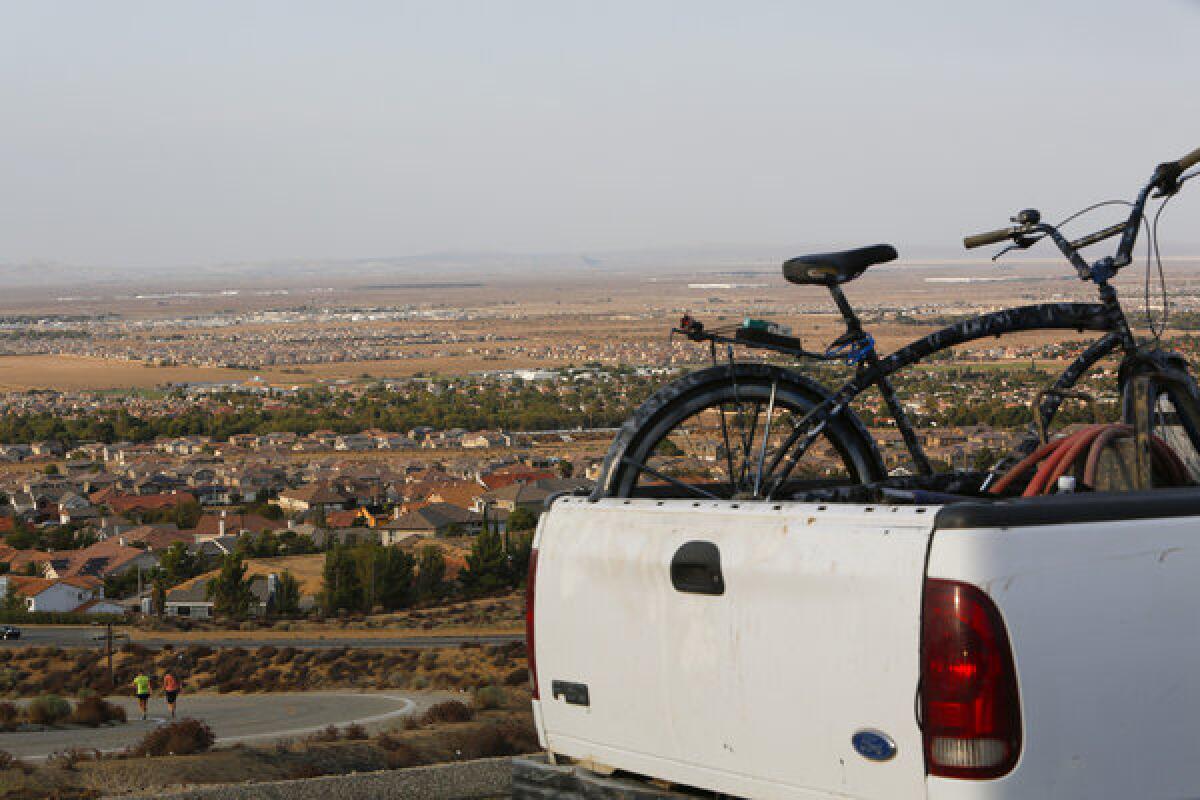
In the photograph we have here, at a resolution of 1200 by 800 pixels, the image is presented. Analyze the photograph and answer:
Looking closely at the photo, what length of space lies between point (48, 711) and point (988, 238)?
19915 millimetres

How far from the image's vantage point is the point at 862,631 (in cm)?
328

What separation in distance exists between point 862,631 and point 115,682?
3282 cm

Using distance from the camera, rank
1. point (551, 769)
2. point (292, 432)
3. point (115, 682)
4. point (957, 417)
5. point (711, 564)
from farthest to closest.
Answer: point (292, 432) → point (115, 682) → point (957, 417) → point (551, 769) → point (711, 564)

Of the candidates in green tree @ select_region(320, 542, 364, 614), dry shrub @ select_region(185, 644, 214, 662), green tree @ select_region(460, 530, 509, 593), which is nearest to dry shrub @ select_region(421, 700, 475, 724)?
dry shrub @ select_region(185, 644, 214, 662)

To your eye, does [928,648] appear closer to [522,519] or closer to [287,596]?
[287,596]

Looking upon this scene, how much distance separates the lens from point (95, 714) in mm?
22312

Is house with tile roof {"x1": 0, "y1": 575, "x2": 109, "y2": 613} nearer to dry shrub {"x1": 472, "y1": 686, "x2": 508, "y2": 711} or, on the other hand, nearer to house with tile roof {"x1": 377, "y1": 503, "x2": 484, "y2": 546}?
house with tile roof {"x1": 377, "y1": 503, "x2": 484, "y2": 546}

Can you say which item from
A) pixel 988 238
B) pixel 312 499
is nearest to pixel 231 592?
pixel 312 499

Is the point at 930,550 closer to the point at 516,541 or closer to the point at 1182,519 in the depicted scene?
the point at 1182,519

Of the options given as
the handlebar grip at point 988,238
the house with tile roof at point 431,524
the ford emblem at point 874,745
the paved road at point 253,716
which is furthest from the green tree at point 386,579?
the ford emblem at point 874,745

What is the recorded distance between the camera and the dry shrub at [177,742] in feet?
44.8

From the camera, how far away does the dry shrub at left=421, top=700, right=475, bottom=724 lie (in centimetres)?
1449

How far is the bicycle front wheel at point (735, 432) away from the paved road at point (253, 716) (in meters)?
12.5

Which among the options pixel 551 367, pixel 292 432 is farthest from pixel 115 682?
pixel 551 367
